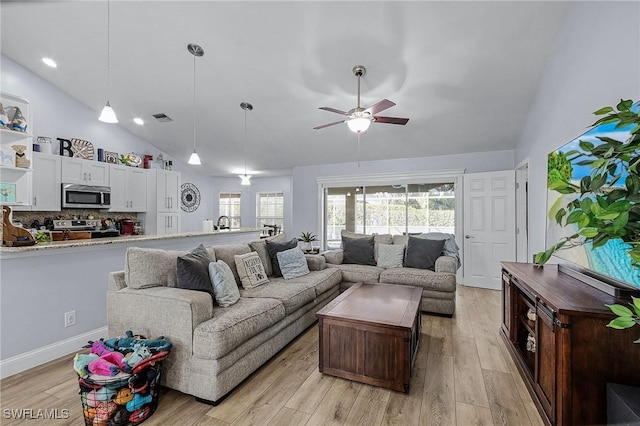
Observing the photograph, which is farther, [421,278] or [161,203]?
[161,203]

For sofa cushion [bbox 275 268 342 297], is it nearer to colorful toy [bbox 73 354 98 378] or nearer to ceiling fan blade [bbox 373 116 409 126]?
colorful toy [bbox 73 354 98 378]

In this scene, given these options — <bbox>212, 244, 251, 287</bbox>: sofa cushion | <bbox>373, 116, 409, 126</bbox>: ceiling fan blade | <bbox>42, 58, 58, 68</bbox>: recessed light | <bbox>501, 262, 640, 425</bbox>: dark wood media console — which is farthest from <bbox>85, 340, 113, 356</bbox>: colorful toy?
<bbox>42, 58, 58, 68</bbox>: recessed light

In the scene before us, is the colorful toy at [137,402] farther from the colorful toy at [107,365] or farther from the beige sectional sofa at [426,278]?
the beige sectional sofa at [426,278]

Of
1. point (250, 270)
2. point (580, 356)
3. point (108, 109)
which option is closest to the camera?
point (580, 356)

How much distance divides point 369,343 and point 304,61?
10.5ft

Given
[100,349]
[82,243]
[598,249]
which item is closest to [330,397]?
[100,349]

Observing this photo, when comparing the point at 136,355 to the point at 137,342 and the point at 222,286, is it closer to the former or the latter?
the point at 137,342

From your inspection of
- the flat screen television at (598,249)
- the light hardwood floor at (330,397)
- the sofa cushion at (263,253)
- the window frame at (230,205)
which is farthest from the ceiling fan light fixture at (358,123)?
the window frame at (230,205)

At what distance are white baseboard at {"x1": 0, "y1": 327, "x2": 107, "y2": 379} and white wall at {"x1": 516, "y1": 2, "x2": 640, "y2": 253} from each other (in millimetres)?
4659

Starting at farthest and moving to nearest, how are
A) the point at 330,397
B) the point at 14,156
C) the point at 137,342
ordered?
the point at 14,156 < the point at 330,397 < the point at 137,342

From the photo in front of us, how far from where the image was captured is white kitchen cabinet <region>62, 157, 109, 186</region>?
4637 millimetres

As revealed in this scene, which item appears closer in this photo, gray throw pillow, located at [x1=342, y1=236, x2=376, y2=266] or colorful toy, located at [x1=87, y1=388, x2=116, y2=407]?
colorful toy, located at [x1=87, y1=388, x2=116, y2=407]

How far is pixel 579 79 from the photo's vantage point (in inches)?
104

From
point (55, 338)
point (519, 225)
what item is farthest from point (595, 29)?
point (55, 338)
